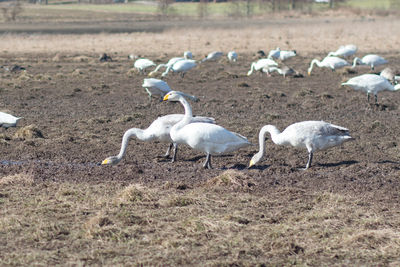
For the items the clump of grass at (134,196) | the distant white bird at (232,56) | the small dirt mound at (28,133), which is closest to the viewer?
the clump of grass at (134,196)

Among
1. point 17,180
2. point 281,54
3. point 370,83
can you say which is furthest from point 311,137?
point 281,54

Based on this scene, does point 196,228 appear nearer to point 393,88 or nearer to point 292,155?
point 292,155

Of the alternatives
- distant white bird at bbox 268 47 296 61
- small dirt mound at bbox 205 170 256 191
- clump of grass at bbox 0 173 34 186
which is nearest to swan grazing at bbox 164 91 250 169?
small dirt mound at bbox 205 170 256 191

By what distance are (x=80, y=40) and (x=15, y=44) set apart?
17.6 feet

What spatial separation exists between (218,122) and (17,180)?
5.58 m

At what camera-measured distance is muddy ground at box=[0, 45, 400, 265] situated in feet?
28.3

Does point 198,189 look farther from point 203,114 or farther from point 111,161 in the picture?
point 203,114

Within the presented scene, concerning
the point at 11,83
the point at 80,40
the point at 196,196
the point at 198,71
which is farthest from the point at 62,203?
the point at 80,40

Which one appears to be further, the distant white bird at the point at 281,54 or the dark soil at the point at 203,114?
the distant white bird at the point at 281,54

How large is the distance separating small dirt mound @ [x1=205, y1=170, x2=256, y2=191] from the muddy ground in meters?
0.05

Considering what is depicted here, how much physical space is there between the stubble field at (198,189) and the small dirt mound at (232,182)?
2 centimetres

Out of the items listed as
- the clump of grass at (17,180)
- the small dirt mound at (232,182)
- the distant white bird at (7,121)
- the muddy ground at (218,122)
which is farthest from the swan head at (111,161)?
the distant white bird at (7,121)

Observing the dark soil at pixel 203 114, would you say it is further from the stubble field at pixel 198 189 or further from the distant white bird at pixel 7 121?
the distant white bird at pixel 7 121

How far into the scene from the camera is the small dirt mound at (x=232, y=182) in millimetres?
8117
